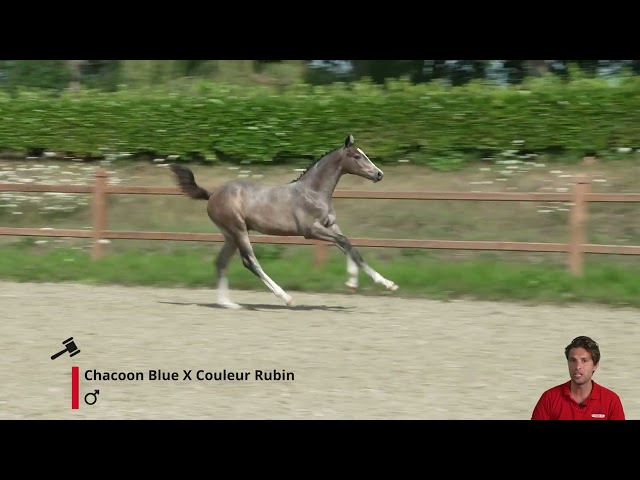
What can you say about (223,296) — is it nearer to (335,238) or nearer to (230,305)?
(230,305)

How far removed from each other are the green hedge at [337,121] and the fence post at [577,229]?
166 inches

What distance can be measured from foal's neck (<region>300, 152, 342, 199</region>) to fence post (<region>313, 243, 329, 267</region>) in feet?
7.09

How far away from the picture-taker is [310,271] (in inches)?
440

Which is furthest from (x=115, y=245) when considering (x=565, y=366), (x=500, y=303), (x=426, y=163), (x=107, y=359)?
(x=565, y=366)

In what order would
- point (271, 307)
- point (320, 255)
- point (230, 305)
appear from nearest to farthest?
1. point (230, 305)
2. point (271, 307)
3. point (320, 255)

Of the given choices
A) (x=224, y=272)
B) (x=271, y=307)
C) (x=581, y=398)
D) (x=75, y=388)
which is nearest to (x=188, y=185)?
(x=224, y=272)

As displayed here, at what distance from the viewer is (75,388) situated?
546cm

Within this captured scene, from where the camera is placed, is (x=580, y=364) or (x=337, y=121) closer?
(x=580, y=364)

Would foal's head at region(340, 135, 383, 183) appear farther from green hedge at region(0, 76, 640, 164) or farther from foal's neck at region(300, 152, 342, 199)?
green hedge at region(0, 76, 640, 164)

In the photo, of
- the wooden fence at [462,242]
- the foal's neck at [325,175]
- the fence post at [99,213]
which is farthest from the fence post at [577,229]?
the fence post at [99,213]

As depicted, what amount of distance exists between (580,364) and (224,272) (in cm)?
599

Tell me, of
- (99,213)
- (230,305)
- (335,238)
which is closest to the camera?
(335,238)

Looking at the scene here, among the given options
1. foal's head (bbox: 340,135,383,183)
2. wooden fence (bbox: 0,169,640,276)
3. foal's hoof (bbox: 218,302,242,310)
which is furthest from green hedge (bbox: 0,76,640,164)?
foal's hoof (bbox: 218,302,242,310)

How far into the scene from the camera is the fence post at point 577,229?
10609 millimetres
